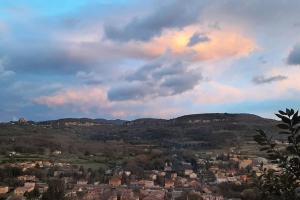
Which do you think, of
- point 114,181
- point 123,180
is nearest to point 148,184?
point 123,180

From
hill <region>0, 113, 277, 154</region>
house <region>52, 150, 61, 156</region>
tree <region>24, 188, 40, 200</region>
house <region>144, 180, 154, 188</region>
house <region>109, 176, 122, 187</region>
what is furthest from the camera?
hill <region>0, 113, 277, 154</region>

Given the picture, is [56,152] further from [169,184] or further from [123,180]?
[169,184]

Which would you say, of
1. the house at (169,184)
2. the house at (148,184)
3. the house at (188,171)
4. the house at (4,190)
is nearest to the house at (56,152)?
the house at (188,171)

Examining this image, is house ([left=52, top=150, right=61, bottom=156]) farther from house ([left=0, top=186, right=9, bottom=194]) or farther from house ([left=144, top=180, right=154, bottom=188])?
house ([left=0, top=186, right=9, bottom=194])

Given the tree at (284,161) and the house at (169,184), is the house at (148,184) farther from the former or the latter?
the tree at (284,161)

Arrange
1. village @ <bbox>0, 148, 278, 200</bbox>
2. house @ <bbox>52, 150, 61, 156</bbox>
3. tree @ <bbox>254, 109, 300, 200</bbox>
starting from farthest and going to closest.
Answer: house @ <bbox>52, 150, 61, 156</bbox> < village @ <bbox>0, 148, 278, 200</bbox> < tree @ <bbox>254, 109, 300, 200</bbox>

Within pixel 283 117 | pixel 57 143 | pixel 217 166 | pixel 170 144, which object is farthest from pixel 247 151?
pixel 283 117

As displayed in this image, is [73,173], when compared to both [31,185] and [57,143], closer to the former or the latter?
[31,185]

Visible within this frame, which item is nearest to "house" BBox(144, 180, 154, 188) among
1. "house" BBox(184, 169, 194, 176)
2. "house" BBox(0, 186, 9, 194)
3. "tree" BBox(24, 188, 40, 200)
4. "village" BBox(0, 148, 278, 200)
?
"village" BBox(0, 148, 278, 200)
